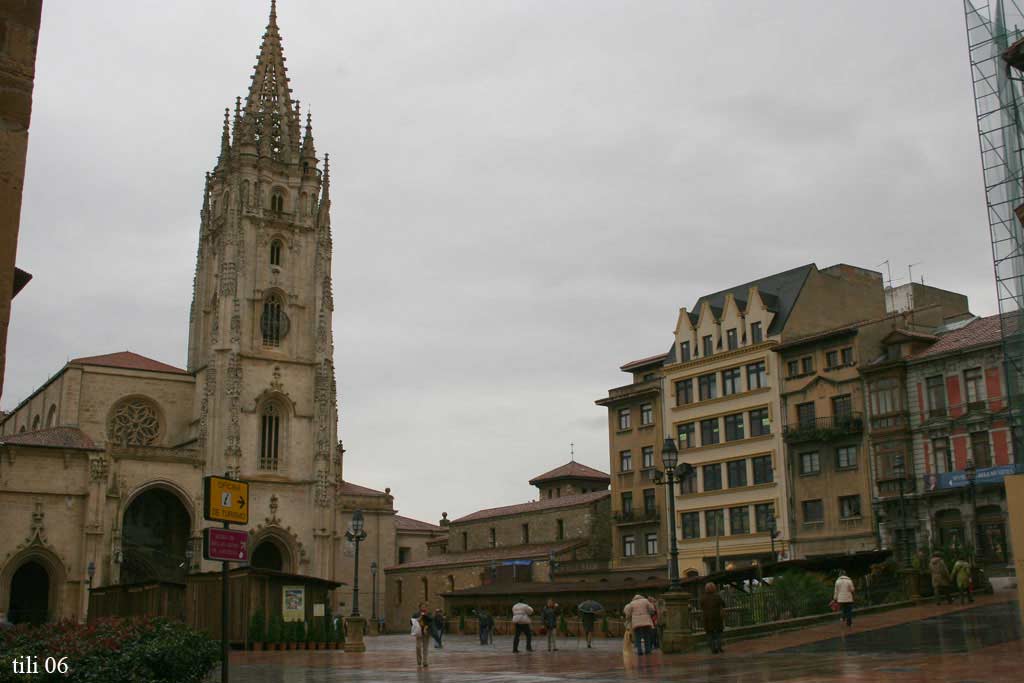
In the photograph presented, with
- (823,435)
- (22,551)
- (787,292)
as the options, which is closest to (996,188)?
(823,435)

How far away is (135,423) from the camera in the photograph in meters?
70.8

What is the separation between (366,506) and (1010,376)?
5301cm

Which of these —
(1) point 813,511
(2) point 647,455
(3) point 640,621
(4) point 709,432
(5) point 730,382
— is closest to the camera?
(3) point 640,621

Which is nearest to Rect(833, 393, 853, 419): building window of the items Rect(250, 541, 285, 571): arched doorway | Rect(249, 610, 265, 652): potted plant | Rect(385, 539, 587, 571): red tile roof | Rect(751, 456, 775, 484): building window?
Rect(751, 456, 775, 484): building window

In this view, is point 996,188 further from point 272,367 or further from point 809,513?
point 272,367

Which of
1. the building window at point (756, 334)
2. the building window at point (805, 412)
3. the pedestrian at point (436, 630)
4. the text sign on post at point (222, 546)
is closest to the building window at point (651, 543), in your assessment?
the building window at point (805, 412)

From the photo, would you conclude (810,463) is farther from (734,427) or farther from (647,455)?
(647,455)

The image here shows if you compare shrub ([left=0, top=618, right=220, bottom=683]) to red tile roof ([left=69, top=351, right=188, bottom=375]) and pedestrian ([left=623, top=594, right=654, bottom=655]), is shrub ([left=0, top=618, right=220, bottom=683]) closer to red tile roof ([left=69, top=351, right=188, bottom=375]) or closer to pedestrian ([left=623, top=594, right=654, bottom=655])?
pedestrian ([left=623, top=594, right=654, bottom=655])

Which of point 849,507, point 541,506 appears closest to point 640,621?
point 849,507

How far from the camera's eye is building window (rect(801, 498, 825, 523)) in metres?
53.9

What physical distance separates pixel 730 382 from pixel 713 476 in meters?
5.28

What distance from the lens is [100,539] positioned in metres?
60.4

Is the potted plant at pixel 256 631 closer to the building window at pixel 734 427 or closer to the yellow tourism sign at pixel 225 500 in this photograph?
the yellow tourism sign at pixel 225 500

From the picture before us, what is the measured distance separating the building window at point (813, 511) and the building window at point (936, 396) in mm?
7349
